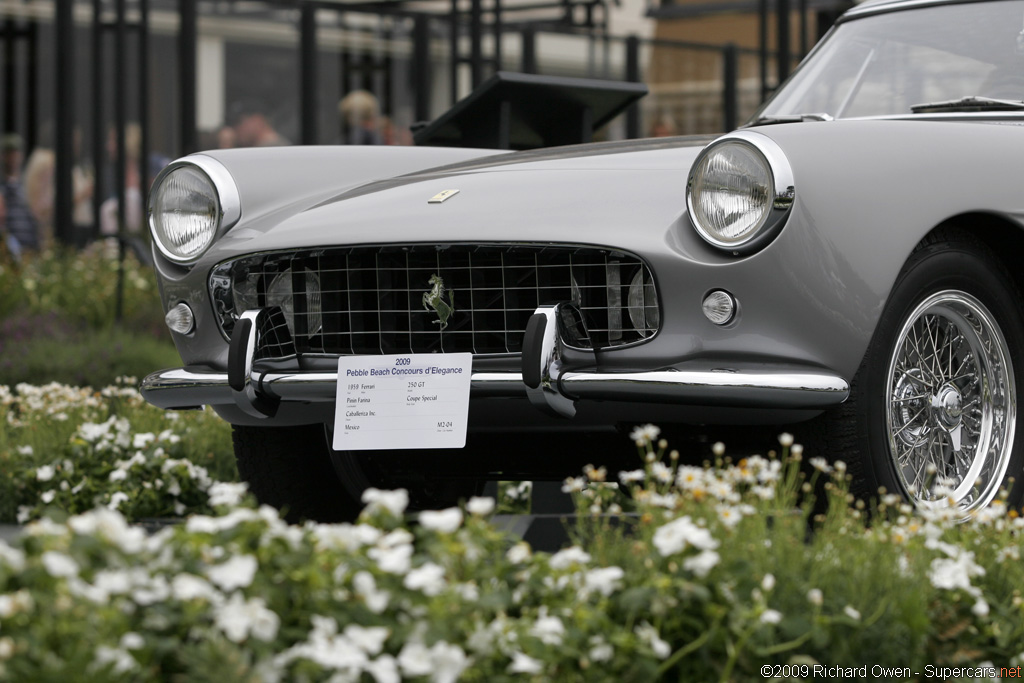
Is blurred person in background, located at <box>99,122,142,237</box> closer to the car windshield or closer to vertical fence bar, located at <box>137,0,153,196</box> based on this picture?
vertical fence bar, located at <box>137,0,153,196</box>

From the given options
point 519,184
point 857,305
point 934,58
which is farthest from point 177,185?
point 934,58

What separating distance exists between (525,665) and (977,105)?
2775 millimetres

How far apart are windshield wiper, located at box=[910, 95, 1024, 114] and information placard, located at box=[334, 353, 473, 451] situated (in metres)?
1.71

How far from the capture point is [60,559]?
191 centimetres

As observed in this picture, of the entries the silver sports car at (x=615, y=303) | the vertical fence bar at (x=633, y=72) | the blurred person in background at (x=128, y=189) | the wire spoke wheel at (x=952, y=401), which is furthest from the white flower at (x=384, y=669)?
the vertical fence bar at (x=633, y=72)

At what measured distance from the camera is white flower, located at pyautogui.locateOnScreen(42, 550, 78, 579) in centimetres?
190

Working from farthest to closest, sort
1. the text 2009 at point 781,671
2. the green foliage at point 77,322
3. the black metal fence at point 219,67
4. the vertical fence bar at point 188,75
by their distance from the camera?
1. the black metal fence at point 219,67
2. the vertical fence bar at point 188,75
3. the green foliage at point 77,322
4. the text 2009 at point 781,671

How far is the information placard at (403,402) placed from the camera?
339 centimetres

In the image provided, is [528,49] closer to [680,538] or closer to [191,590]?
[680,538]

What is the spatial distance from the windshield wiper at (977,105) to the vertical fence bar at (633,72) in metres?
9.79

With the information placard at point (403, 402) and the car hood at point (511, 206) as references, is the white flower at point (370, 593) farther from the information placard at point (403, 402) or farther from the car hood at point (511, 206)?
the car hood at point (511, 206)

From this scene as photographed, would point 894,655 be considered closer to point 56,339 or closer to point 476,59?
point 56,339

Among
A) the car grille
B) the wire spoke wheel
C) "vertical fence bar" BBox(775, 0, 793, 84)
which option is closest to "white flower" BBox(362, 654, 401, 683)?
the car grille

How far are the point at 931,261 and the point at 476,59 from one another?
312 inches
